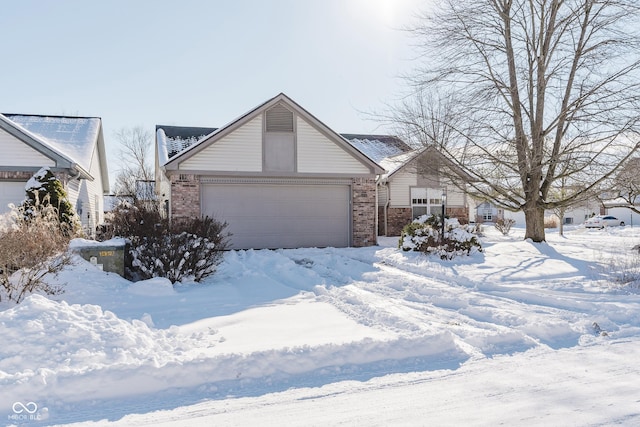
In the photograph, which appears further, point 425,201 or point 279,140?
point 425,201

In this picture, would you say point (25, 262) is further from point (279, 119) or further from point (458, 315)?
point (279, 119)

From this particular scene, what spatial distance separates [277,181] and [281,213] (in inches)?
45.8

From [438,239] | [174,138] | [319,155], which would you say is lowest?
[438,239]

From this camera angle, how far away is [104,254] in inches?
335

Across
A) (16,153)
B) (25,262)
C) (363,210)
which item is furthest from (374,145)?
(25,262)

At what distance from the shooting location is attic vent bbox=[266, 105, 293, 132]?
1566cm

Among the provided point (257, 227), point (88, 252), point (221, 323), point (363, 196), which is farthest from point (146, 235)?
point (363, 196)

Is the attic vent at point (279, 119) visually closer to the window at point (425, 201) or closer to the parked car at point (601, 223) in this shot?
the window at point (425, 201)

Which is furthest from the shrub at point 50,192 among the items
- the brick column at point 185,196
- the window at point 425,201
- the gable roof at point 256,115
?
the window at point 425,201

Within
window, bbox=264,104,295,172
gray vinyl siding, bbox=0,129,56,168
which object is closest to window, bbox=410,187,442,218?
window, bbox=264,104,295,172

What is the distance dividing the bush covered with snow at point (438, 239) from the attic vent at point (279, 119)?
Result: 5747mm

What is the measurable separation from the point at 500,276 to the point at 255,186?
→ 29.7 feet

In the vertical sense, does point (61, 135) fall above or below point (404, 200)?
above

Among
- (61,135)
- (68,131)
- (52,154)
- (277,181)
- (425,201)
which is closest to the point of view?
(52,154)
